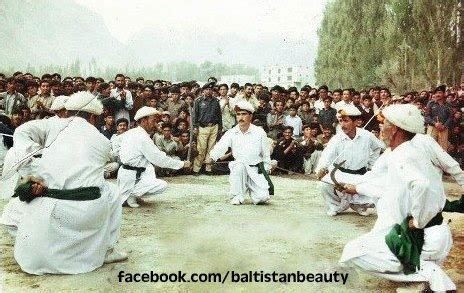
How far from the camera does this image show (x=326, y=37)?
116ft

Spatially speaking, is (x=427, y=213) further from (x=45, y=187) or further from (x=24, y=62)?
(x=24, y=62)

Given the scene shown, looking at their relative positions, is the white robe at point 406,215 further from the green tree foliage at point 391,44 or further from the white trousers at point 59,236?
the green tree foliage at point 391,44

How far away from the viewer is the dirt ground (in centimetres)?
411

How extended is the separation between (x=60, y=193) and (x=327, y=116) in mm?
8326

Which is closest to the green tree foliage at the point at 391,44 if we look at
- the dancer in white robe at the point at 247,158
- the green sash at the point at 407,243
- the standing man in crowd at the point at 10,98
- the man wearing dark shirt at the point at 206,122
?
the man wearing dark shirt at the point at 206,122

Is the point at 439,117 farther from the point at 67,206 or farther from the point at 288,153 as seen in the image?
the point at 67,206

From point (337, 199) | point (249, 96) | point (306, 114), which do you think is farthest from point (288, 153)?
point (337, 199)

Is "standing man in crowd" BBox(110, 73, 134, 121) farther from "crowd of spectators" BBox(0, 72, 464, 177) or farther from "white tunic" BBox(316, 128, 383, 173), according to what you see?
"white tunic" BBox(316, 128, 383, 173)

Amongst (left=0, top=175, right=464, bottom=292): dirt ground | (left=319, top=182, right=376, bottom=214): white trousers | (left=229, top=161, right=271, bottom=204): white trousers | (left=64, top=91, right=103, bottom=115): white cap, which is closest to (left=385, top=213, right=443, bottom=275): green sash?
(left=0, top=175, right=464, bottom=292): dirt ground

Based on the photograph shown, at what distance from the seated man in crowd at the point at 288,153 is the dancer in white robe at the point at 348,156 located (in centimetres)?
451

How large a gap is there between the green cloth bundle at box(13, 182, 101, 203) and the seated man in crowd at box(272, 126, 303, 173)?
7.70 meters

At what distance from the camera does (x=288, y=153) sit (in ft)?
38.8

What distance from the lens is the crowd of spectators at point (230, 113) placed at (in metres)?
10.9

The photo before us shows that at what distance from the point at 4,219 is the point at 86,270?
1030mm
